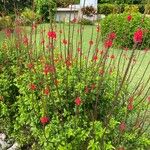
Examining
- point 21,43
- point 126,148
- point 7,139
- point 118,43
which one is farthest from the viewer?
point 118,43

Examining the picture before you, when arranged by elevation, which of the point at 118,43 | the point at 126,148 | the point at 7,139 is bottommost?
the point at 118,43

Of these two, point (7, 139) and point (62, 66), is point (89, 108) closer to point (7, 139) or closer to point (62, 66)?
point (62, 66)

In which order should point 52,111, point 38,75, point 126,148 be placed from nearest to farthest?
point 126,148, point 52,111, point 38,75

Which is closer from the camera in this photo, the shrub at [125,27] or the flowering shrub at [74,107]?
the flowering shrub at [74,107]

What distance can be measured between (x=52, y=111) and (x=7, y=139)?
1.35 metres

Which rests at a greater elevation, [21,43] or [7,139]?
[21,43]

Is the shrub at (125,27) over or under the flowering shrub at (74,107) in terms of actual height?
under

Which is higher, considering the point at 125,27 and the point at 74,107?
the point at 74,107

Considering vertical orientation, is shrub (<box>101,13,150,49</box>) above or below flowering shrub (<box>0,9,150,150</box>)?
below

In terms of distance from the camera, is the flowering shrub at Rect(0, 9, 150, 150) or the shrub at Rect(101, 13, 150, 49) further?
the shrub at Rect(101, 13, 150, 49)

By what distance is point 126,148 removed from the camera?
4.65m

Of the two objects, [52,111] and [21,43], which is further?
[21,43]

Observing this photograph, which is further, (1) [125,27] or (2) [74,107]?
(1) [125,27]

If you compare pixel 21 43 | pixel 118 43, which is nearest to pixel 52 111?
pixel 21 43
